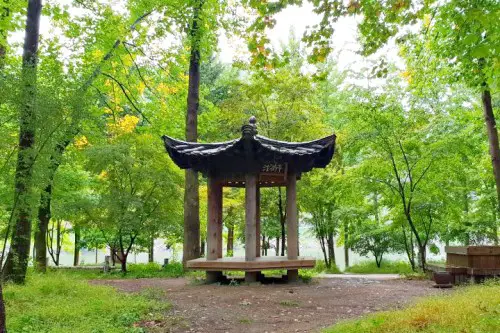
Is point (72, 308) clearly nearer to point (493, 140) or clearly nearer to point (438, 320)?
point (438, 320)

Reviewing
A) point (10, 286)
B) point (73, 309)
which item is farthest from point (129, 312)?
point (10, 286)

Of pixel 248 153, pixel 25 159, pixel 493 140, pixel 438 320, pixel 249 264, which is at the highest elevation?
pixel 493 140

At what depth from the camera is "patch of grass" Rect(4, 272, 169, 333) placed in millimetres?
5375

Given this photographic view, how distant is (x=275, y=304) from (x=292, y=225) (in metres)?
3.17

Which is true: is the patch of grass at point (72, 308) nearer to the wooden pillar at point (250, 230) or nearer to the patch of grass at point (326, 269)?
the wooden pillar at point (250, 230)

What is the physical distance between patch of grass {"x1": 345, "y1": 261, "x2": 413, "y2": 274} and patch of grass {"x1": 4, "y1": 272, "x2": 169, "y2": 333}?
13.3 m

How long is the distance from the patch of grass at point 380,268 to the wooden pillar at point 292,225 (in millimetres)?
9841

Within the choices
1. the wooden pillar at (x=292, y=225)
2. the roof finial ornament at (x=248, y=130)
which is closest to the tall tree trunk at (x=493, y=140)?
the wooden pillar at (x=292, y=225)

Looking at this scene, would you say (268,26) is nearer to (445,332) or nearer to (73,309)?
(445,332)

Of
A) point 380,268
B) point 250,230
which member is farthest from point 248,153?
point 380,268

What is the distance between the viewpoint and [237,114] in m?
14.6

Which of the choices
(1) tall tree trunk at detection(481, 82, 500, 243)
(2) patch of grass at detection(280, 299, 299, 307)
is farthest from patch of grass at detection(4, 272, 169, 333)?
(1) tall tree trunk at detection(481, 82, 500, 243)

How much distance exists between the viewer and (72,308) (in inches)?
250

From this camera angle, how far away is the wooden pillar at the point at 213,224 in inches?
391
